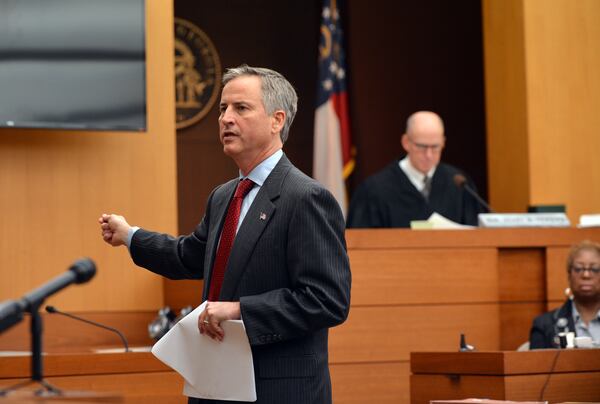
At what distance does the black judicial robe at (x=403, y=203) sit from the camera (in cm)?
702

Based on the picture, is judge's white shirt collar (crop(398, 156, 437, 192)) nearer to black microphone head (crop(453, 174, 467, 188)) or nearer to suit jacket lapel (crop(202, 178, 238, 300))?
black microphone head (crop(453, 174, 467, 188))

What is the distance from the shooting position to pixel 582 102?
794 centimetres

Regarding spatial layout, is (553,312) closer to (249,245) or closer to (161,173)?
(161,173)

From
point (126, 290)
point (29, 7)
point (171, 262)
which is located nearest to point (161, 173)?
point (126, 290)

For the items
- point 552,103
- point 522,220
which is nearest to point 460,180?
point 522,220

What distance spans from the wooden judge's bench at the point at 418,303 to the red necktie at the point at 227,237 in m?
2.66

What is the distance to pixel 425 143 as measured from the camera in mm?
7113

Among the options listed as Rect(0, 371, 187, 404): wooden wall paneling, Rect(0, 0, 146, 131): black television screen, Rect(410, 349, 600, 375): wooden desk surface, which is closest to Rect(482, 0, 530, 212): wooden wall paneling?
Rect(0, 0, 146, 131): black television screen

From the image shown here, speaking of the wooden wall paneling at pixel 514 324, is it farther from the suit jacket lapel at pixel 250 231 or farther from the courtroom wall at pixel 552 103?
the suit jacket lapel at pixel 250 231

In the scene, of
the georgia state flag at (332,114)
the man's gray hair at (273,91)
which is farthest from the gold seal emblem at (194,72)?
the man's gray hair at (273,91)

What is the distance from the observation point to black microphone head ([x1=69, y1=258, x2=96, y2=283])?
181 centimetres

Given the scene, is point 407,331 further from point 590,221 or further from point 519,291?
point 590,221

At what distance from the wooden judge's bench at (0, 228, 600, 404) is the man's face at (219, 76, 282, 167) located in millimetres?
2729

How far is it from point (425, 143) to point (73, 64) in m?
2.28
